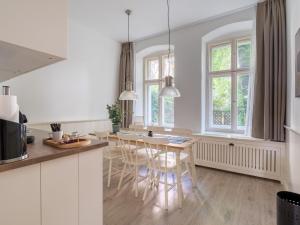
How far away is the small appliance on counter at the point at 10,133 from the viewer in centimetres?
93

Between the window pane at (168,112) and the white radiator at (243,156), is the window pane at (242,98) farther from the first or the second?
the window pane at (168,112)

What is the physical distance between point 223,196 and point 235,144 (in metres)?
1.13

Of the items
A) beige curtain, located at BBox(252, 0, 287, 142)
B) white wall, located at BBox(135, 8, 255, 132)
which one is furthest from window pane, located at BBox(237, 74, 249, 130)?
white wall, located at BBox(135, 8, 255, 132)

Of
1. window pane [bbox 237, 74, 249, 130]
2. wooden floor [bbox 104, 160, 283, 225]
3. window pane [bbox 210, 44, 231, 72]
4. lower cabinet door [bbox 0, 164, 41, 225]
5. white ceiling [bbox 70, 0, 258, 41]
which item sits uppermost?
white ceiling [bbox 70, 0, 258, 41]

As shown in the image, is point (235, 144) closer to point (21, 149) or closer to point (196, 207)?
point (196, 207)

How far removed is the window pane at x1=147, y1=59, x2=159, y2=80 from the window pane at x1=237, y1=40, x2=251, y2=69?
210 centimetres

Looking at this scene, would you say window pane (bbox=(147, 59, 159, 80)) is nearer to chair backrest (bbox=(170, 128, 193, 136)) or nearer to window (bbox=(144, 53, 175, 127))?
window (bbox=(144, 53, 175, 127))

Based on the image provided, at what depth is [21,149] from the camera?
100 cm

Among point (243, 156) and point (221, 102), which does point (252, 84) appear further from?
point (243, 156)

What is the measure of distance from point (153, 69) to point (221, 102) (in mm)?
2160

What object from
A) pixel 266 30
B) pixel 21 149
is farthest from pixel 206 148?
pixel 21 149

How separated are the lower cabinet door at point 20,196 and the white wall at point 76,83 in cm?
284

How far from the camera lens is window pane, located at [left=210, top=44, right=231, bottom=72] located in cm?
384

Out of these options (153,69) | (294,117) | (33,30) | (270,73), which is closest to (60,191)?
(33,30)
